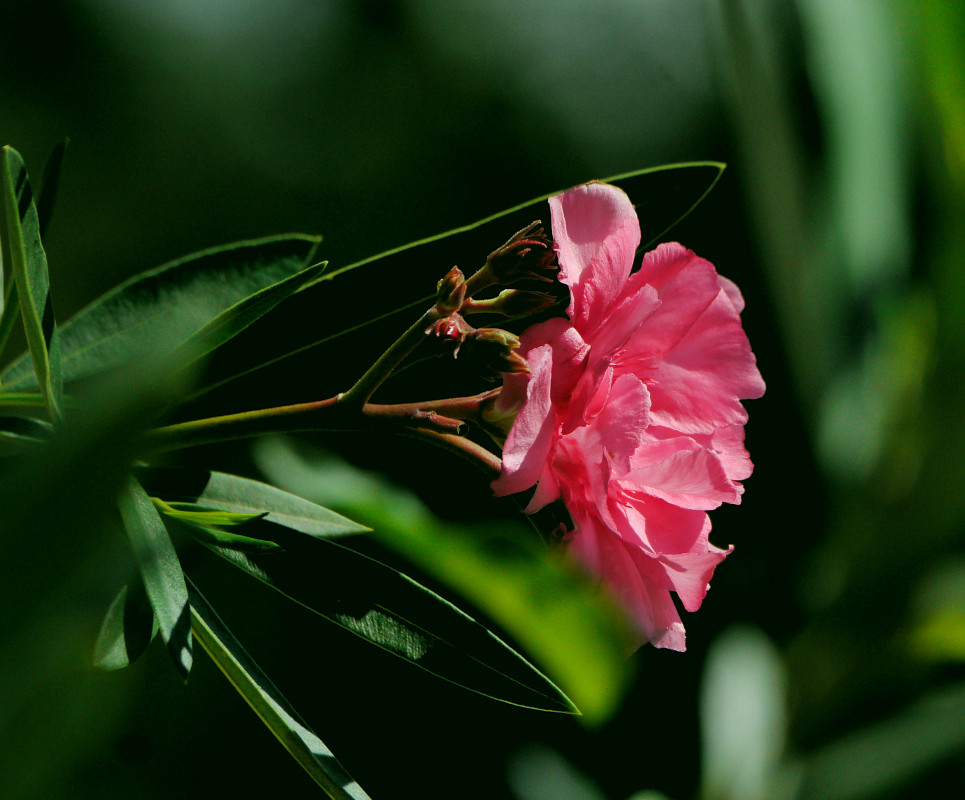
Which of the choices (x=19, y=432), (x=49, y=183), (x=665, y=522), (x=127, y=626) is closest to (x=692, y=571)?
(x=665, y=522)

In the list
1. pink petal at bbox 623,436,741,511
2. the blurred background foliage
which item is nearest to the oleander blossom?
pink petal at bbox 623,436,741,511

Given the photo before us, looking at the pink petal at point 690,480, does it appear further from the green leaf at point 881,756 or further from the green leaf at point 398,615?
the green leaf at point 881,756

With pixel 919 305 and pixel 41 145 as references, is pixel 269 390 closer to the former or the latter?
pixel 919 305

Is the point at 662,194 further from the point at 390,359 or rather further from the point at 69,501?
the point at 69,501

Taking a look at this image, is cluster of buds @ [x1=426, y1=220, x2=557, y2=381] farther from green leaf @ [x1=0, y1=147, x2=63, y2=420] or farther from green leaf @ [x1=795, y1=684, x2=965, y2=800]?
green leaf @ [x1=795, y1=684, x2=965, y2=800]

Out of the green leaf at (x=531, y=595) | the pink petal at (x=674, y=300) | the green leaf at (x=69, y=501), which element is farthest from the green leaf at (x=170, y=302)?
the green leaf at (x=69, y=501)

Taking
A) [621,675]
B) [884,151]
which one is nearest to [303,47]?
[884,151]
